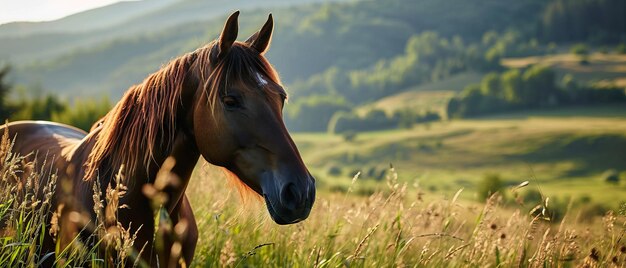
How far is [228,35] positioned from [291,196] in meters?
0.93

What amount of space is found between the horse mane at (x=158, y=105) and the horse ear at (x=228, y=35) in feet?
0.12

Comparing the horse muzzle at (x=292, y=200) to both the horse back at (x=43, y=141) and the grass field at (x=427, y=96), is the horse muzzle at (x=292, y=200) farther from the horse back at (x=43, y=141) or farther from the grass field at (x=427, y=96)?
the grass field at (x=427, y=96)

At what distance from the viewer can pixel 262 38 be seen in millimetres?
3309

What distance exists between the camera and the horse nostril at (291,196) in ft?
8.73

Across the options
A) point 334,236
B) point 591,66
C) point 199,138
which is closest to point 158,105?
point 199,138

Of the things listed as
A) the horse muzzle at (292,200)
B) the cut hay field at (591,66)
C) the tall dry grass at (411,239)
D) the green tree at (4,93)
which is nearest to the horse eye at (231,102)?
the horse muzzle at (292,200)

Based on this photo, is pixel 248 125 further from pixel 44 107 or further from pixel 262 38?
pixel 44 107

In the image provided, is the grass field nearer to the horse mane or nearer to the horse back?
the horse back

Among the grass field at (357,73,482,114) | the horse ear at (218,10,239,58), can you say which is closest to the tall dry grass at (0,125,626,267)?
the horse ear at (218,10,239,58)

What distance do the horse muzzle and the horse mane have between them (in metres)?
0.54

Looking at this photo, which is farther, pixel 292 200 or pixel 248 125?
pixel 248 125

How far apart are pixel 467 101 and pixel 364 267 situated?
148274 mm

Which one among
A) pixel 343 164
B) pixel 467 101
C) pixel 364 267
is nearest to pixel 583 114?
pixel 467 101

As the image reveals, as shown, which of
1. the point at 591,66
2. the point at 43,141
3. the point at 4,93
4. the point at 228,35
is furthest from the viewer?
the point at 591,66
